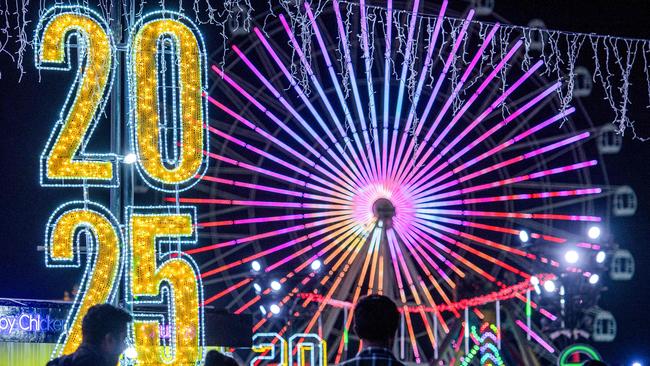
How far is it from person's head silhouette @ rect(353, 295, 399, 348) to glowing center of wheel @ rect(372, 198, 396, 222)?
1593 centimetres

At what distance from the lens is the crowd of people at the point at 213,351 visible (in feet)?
14.8

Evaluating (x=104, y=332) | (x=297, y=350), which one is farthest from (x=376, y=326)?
(x=297, y=350)

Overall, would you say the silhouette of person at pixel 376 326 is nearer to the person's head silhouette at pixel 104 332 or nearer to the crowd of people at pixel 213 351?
the crowd of people at pixel 213 351

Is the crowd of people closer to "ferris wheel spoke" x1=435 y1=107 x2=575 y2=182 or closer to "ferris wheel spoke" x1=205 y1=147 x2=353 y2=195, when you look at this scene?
"ferris wheel spoke" x1=205 y1=147 x2=353 y2=195

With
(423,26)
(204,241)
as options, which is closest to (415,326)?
(204,241)

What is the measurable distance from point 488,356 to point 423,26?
10.2 m

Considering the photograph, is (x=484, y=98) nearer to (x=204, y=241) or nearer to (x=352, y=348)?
(x=352, y=348)

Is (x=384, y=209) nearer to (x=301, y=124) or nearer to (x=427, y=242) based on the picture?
(x=427, y=242)

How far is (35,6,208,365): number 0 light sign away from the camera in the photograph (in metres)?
9.34

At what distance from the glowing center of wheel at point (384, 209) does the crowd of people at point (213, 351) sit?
13.9 meters

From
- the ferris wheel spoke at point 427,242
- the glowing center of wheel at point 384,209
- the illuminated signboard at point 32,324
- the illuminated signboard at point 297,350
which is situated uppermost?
the glowing center of wheel at point 384,209

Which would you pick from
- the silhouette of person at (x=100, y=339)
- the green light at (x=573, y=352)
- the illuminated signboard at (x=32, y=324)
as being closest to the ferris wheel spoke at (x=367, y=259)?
the illuminated signboard at (x=32, y=324)

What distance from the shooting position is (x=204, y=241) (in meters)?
36.3

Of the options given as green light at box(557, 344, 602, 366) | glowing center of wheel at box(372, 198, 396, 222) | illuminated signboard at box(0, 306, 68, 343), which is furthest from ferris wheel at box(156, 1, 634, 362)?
green light at box(557, 344, 602, 366)
